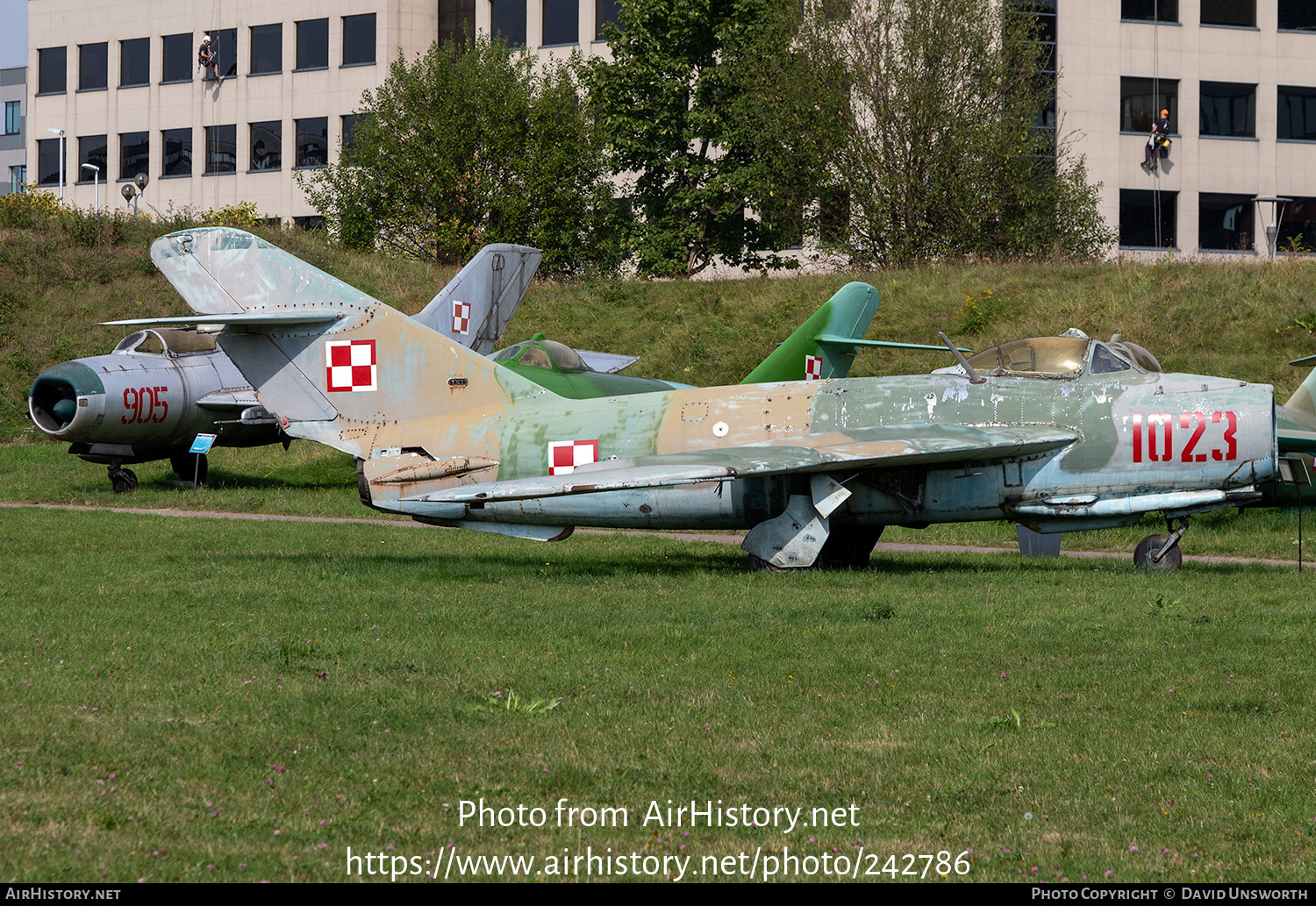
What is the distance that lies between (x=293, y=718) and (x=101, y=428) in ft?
62.7

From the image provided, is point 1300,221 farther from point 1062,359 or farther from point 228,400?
point 228,400

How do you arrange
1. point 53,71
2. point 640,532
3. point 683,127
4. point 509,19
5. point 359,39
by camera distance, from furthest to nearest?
point 53,71
point 359,39
point 509,19
point 683,127
point 640,532

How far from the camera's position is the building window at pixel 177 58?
228 ft

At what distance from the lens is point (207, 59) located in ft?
221

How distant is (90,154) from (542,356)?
61702 mm

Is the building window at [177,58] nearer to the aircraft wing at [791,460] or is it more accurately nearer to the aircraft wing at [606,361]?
the aircraft wing at [606,361]

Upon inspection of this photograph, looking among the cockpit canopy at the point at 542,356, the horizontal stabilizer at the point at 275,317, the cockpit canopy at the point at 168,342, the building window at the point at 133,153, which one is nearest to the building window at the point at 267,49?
the building window at the point at 133,153

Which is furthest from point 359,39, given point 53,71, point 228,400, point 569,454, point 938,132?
point 569,454

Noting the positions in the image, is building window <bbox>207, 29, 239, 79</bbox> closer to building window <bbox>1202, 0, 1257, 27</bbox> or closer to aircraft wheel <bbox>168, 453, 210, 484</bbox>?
aircraft wheel <bbox>168, 453, 210, 484</bbox>

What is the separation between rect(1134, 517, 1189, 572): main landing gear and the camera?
14500 mm

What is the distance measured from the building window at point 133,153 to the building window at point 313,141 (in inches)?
422

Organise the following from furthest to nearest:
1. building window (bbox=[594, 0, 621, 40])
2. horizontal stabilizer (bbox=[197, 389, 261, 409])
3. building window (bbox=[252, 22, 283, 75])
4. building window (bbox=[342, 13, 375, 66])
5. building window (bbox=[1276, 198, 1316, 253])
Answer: building window (bbox=[252, 22, 283, 75]) < building window (bbox=[342, 13, 375, 66]) < building window (bbox=[594, 0, 621, 40]) < building window (bbox=[1276, 198, 1316, 253]) < horizontal stabilizer (bbox=[197, 389, 261, 409])

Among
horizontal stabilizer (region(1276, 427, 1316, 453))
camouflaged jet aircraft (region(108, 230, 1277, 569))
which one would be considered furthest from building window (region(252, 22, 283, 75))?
horizontal stabilizer (region(1276, 427, 1316, 453))

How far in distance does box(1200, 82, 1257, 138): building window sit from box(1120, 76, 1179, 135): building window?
1974 mm
